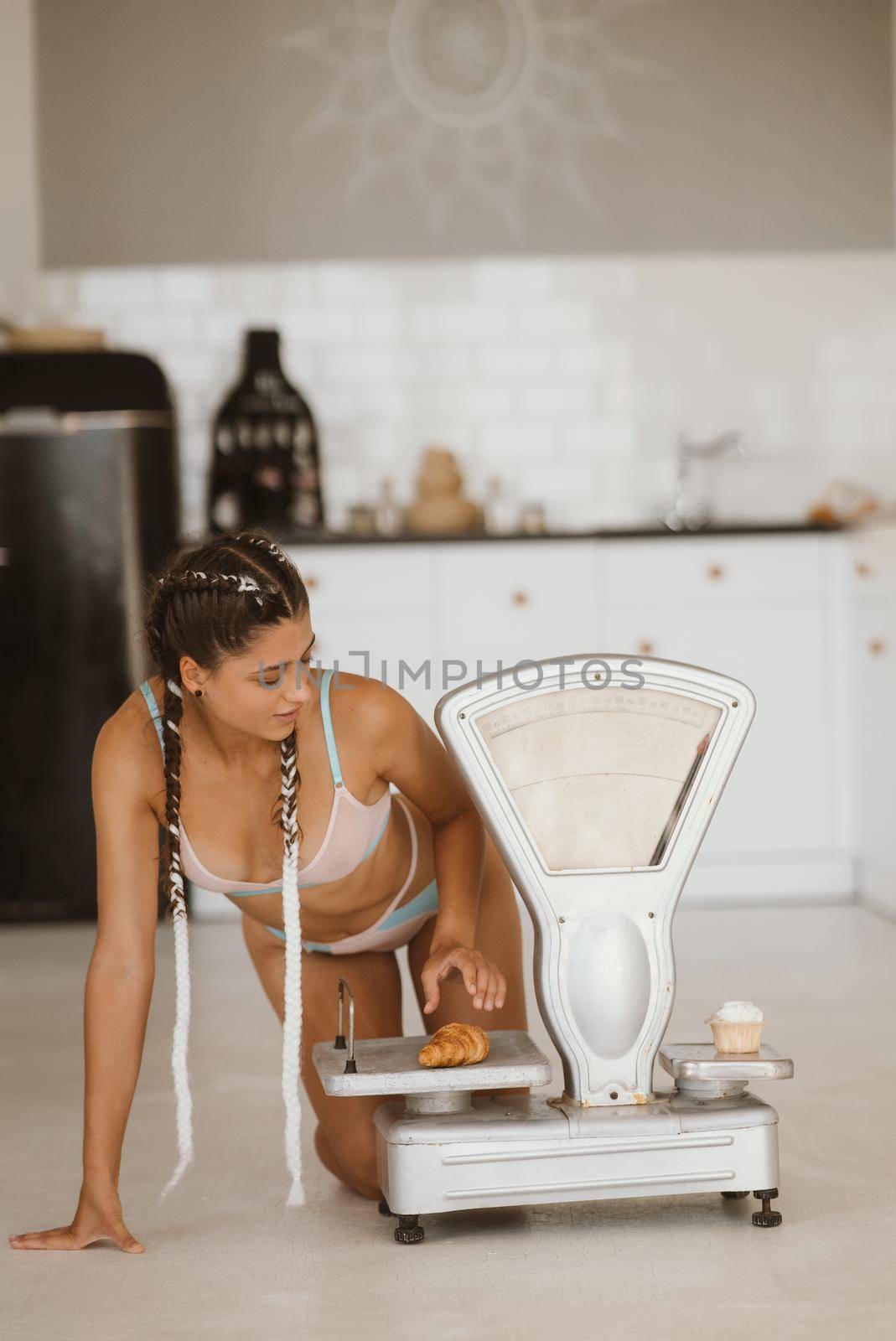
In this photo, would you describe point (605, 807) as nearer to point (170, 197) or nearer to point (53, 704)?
point (53, 704)

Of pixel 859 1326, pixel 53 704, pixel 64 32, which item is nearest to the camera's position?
pixel 859 1326

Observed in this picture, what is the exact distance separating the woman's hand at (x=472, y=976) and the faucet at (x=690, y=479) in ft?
9.64

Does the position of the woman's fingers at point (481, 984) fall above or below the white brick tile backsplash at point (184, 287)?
below

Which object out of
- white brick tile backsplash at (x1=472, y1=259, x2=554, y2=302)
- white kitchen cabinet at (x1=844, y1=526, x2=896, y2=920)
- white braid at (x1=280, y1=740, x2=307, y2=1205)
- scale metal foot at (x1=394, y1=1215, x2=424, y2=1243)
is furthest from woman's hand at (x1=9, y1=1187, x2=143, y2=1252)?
white brick tile backsplash at (x1=472, y1=259, x2=554, y2=302)

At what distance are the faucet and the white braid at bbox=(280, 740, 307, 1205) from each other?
2.87 metres

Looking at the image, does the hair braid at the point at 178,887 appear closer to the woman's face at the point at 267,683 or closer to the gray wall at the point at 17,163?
the woman's face at the point at 267,683

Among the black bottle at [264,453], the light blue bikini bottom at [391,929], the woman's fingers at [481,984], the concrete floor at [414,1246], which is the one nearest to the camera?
the concrete floor at [414,1246]

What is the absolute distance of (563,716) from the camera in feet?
6.04

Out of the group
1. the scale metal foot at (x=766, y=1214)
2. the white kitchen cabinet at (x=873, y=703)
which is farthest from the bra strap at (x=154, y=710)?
the white kitchen cabinet at (x=873, y=703)

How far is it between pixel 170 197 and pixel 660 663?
Answer: 3.35m

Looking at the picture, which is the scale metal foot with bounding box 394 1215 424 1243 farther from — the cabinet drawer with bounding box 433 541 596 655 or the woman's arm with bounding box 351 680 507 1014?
the cabinet drawer with bounding box 433 541 596 655

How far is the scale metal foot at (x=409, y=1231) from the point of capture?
1.82 meters

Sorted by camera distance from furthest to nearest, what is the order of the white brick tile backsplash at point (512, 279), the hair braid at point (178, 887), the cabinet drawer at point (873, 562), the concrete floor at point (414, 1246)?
the white brick tile backsplash at point (512, 279) < the cabinet drawer at point (873, 562) < the hair braid at point (178, 887) < the concrete floor at point (414, 1246)

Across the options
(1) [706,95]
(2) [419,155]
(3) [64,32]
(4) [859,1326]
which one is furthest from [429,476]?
(4) [859,1326]
